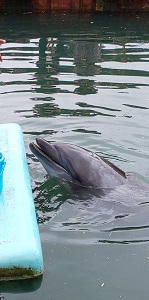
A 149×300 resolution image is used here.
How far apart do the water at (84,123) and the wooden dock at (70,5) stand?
0.79 m

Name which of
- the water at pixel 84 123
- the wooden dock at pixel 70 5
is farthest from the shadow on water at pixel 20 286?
the wooden dock at pixel 70 5

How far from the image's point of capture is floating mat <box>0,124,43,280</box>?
14.7 feet

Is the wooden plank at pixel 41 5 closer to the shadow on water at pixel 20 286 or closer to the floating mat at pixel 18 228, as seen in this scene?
the floating mat at pixel 18 228

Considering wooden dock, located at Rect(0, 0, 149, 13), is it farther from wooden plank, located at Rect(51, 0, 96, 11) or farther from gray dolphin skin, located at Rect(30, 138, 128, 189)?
gray dolphin skin, located at Rect(30, 138, 128, 189)

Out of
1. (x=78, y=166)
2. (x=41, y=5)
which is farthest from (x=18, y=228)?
(x=41, y=5)

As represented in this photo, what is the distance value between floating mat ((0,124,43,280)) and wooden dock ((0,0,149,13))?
44.2 feet

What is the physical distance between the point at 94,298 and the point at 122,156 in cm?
316

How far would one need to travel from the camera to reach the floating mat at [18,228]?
14.7ft

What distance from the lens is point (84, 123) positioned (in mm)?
8711

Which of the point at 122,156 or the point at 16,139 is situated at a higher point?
the point at 16,139

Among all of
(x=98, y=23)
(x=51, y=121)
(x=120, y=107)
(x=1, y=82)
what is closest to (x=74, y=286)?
(x=51, y=121)

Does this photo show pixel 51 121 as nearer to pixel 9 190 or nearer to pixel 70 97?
pixel 70 97

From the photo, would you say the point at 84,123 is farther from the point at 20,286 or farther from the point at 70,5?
the point at 70,5

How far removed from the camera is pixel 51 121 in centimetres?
877
